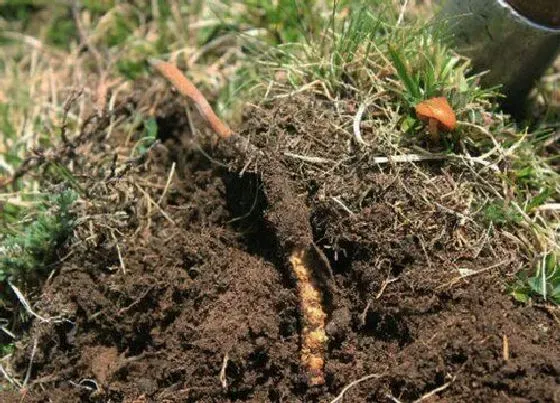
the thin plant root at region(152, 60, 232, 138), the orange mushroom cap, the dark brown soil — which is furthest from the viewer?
the thin plant root at region(152, 60, 232, 138)

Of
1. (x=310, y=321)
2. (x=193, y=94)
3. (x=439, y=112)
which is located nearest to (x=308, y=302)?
(x=310, y=321)

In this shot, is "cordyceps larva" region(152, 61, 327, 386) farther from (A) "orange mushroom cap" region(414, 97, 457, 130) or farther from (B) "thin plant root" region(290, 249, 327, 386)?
(A) "orange mushroom cap" region(414, 97, 457, 130)

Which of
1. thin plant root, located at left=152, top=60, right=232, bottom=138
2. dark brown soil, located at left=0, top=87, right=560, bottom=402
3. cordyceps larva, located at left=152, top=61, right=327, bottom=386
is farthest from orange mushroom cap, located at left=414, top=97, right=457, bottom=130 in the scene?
thin plant root, located at left=152, top=60, right=232, bottom=138

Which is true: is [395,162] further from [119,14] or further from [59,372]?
[119,14]

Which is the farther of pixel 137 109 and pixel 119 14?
pixel 119 14

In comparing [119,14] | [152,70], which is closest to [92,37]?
[119,14]

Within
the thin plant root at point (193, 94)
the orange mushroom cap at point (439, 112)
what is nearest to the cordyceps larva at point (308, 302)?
the thin plant root at point (193, 94)

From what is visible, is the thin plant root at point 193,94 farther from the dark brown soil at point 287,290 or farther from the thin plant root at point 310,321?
the thin plant root at point 310,321
